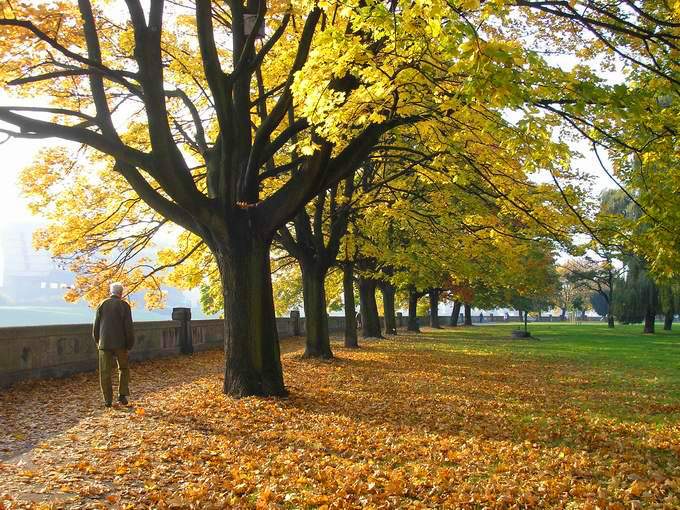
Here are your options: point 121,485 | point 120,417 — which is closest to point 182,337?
A: point 120,417

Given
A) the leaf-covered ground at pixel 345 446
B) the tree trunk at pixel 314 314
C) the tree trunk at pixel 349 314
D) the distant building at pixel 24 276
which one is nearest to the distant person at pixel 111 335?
the leaf-covered ground at pixel 345 446

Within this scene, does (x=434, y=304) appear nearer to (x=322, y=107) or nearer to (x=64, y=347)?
(x=64, y=347)

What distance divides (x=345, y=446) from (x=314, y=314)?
1115 cm

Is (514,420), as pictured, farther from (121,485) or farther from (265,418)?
(121,485)

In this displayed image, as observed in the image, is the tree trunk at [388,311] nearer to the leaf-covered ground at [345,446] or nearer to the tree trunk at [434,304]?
the tree trunk at [434,304]

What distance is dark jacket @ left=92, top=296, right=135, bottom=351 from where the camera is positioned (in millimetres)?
9531

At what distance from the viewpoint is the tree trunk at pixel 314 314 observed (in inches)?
722

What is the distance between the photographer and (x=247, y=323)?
10.4 m

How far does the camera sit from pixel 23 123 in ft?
30.6

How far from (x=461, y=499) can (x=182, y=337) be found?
16657 mm

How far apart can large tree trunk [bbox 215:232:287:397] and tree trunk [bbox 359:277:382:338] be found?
20.9 meters

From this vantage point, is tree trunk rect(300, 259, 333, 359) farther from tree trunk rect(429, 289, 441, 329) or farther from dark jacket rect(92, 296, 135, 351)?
tree trunk rect(429, 289, 441, 329)

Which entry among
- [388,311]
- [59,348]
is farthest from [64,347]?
[388,311]

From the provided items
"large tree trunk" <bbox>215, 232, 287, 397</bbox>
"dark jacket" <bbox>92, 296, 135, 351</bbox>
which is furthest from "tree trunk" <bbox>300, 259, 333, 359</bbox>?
"dark jacket" <bbox>92, 296, 135, 351</bbox>
